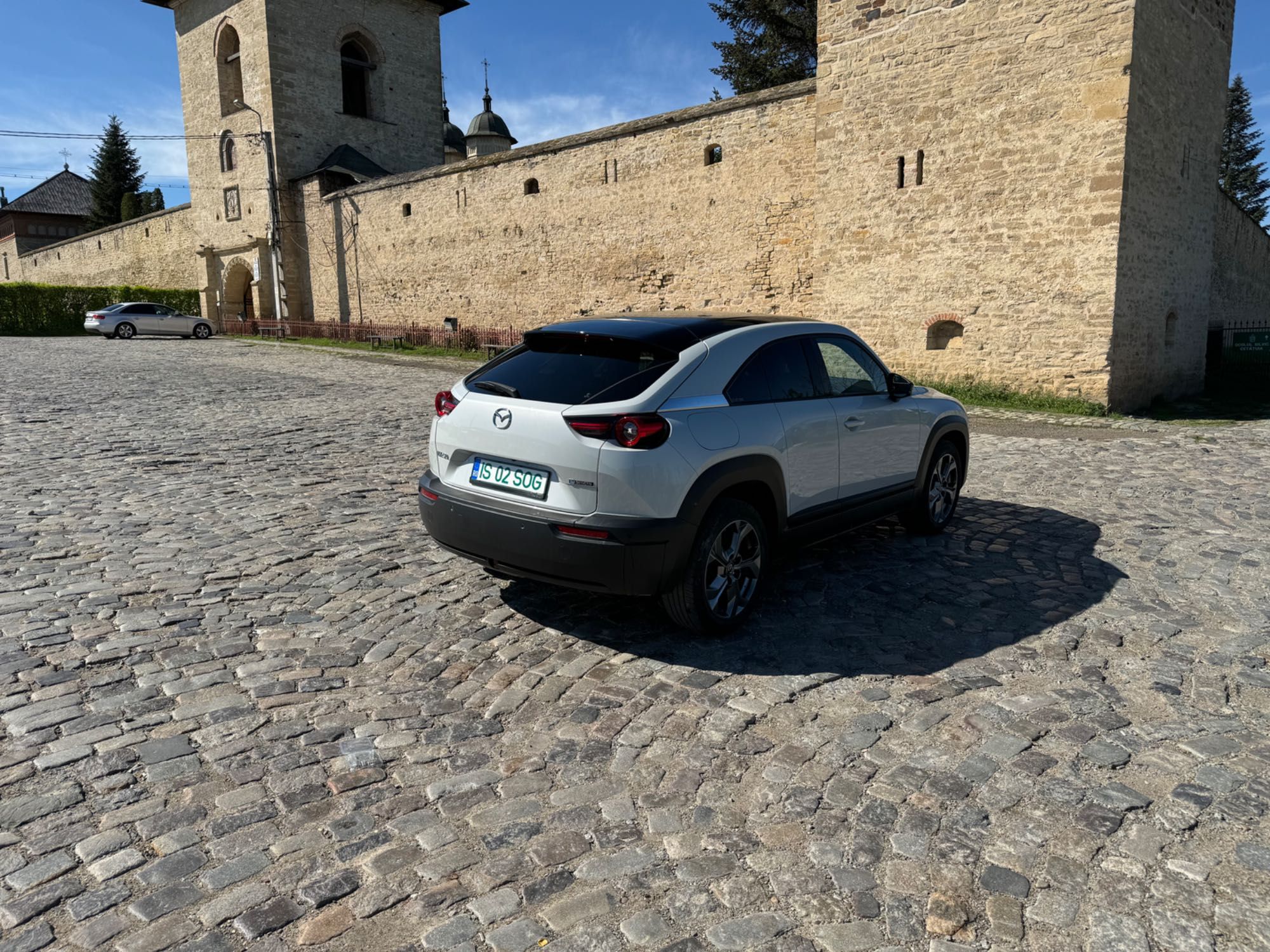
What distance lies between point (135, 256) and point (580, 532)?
47.0m

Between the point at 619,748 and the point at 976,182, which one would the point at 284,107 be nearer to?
the point at 976,182

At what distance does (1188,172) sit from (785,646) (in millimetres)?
14985

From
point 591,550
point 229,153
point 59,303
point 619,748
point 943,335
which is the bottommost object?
point 619,748

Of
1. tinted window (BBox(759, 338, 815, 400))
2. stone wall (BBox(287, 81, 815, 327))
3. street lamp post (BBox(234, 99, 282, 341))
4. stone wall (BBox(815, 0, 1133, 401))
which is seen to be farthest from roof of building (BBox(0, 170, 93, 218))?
tinted window (BBox(759, 338, 815, 400))

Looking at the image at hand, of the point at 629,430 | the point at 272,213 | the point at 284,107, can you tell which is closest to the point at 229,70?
the point at 284,107

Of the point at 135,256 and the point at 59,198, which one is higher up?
the point at 59,198

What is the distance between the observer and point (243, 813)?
2.64 metres

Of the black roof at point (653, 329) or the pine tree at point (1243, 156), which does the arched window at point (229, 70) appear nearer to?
the black roof at point (653, 329)

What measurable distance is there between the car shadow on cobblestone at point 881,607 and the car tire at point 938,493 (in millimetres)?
121

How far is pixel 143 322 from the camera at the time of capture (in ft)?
98.8

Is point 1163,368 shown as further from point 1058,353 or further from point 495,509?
point 495,509

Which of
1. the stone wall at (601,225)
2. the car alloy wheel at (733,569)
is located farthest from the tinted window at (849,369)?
the stone wall at (601,225)

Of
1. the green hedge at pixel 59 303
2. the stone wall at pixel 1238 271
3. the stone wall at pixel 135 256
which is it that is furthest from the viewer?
the stone wall at pixel 135 256

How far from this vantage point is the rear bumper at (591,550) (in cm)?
366
